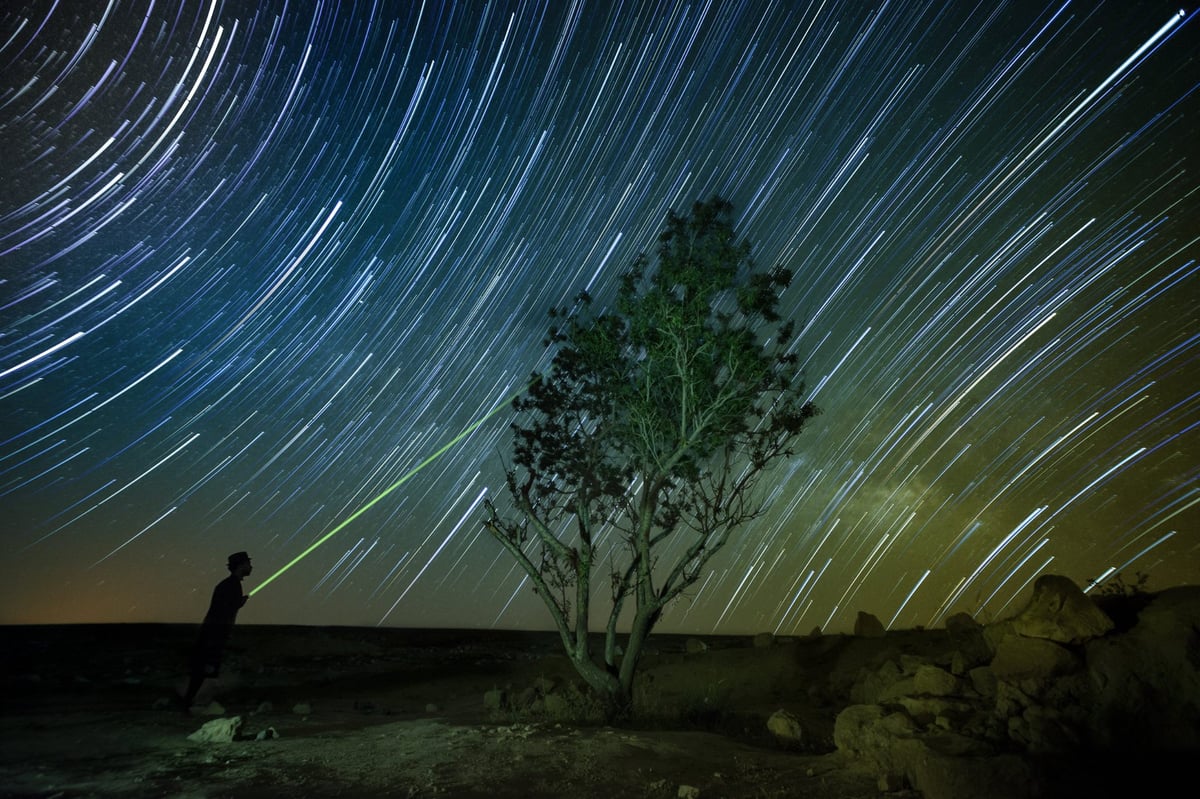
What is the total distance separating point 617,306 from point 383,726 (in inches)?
373

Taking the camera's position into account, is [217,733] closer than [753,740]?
Yes

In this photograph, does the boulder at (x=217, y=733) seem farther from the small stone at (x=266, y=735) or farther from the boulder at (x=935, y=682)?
the boulder at (x=935, y=682)

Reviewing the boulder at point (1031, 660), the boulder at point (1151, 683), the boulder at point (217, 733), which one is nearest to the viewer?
the boulder at point (1151, 683)

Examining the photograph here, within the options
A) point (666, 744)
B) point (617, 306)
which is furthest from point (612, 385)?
point (666, 744)

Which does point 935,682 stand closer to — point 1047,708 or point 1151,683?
point 1047,708

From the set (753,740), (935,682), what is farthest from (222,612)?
(935,682)

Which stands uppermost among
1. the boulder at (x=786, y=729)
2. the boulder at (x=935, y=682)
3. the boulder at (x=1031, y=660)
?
the boulder at (x=1031, y=660)

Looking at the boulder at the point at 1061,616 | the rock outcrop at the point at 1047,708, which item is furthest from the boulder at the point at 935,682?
the boulder at the point at 1061,616

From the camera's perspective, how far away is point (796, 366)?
1476cm

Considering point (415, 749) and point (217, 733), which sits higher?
point (415, 749)

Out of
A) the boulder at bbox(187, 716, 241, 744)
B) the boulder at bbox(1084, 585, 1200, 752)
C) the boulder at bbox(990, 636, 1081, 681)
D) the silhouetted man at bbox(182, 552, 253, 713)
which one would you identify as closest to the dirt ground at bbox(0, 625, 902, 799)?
the boulder at bbox(187, 716, 241, 744)

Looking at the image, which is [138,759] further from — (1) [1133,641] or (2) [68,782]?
(1) [1133,641]

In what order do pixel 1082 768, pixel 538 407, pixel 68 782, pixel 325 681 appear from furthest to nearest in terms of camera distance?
1. pixel 325 681
2. pixel 538 407
3. pixel 1082 768
4. pixel 68 782

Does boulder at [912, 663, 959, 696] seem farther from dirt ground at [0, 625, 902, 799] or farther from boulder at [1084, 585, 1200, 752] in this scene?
boulder at [1084, 585, 1200, 752]
